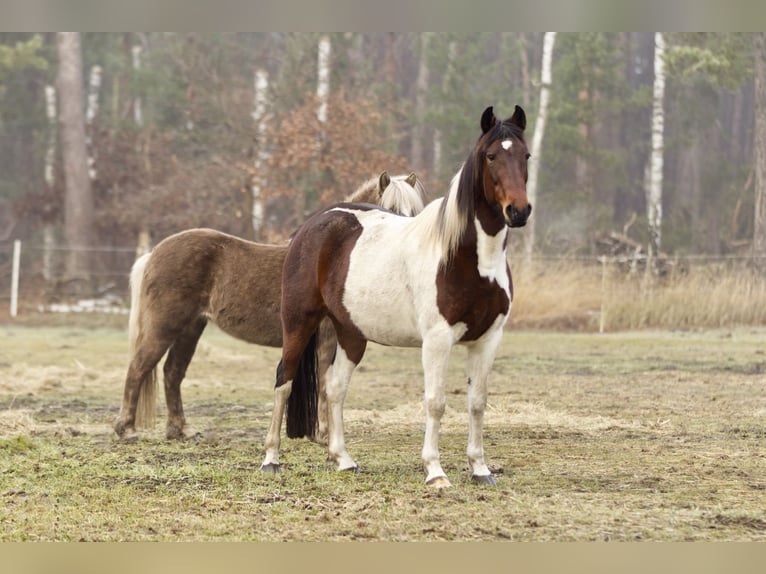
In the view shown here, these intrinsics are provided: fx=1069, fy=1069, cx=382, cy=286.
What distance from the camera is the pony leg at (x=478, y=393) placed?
19.2ft

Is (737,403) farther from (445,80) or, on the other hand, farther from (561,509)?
(445,80)

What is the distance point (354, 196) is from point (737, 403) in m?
4.13

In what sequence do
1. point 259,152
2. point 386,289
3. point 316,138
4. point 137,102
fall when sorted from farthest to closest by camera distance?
point 137,102 < point 259,152 < point 316,138 < point 386,289

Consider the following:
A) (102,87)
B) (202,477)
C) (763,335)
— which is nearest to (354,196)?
(202,477)

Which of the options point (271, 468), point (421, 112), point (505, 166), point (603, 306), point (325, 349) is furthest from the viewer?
point (421, 112)

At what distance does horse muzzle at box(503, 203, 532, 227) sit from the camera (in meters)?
5.25

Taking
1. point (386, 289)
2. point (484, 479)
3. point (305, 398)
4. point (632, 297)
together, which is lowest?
point (632, 297)

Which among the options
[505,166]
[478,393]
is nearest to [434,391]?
[478,393]

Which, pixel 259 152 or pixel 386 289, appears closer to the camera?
pixel 386 289

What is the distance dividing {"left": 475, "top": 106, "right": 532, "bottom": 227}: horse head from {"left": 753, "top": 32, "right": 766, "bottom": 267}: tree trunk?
48.4 ft

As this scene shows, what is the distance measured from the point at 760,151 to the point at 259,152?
1072 centimetres

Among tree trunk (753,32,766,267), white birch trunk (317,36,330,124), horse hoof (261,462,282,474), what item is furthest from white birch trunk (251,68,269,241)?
horse hoof (261,462,282,474)

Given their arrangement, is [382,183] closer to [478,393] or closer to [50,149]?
[478,393]

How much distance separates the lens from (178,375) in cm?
777
